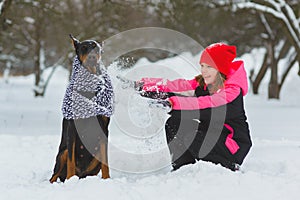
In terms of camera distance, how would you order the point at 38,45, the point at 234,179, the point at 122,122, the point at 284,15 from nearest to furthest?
the point at 234,179 < the point at 122,122 < the point at 284,15 < the point at 38,45

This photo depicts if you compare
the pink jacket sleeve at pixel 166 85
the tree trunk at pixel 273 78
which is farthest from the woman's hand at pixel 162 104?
the tree trunk at pixel 273 78

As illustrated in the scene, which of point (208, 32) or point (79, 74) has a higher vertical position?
point (79, 74)

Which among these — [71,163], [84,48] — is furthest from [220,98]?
[71,163]

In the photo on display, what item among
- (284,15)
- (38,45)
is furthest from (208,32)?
(284,15)

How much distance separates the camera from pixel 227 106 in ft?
13.8

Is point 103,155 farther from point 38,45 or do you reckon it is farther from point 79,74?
point 38,45

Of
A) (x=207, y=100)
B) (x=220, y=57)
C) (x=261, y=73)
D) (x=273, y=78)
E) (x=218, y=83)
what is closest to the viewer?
(x=207, y=100)

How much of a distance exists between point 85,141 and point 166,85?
105 centimetres

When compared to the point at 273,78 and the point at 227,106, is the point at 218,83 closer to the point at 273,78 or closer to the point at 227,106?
the point at 227,106

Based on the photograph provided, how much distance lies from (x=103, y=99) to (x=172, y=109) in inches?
26.6

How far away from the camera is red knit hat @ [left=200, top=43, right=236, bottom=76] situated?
172 inches

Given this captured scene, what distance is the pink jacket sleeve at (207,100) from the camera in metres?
4.07

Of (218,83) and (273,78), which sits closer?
(218,83)

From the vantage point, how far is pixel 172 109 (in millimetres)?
4246
